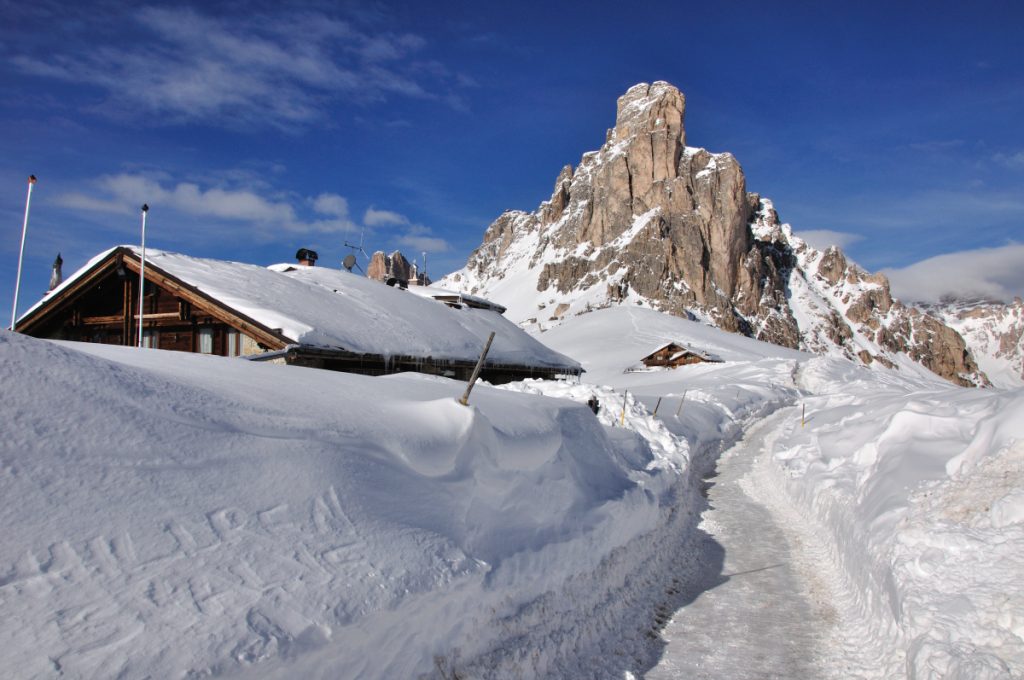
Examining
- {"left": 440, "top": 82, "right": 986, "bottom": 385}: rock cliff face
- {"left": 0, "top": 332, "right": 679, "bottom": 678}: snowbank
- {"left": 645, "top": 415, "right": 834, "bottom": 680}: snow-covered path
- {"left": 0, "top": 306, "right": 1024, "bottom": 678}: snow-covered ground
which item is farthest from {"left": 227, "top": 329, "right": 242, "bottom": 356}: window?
{"left": 440, "top": 82, "right": 986, "bottom": 385}: rock cliff face

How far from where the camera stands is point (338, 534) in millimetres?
4070

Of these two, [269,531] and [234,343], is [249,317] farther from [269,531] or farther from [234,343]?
[269,531]

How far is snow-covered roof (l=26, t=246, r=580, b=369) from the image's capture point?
1488 cm

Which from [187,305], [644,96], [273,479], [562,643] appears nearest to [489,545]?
[562,643]

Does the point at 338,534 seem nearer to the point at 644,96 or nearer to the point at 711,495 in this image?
the point at 711,495

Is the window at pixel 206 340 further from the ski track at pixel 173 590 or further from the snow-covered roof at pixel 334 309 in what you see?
the ski track at pixel 173 590

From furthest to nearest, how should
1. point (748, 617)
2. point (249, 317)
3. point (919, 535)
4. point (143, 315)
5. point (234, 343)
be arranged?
1. point (143, 315)
2. point (234, 343)
3. point (249, 317)
4. point (748, 617)
5. point (919, 535)

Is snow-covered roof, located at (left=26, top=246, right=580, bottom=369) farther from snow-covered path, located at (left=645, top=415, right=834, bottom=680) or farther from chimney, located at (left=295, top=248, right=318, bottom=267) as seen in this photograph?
snow-covered path, located at (left=645, top=415, right=834, bottom=680)

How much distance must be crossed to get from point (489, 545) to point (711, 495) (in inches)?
408

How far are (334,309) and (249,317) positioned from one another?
2834mm

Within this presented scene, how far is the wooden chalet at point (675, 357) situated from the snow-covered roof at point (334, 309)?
38.7 m

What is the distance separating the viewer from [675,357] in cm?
5916

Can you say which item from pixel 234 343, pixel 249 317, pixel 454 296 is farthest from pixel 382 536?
pixel 454 296

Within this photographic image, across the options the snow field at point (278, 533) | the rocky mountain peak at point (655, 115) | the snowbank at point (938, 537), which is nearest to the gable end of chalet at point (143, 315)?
the snow field at point (278, 533)
